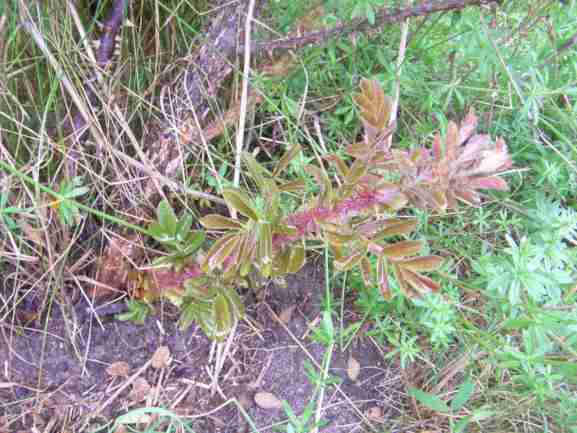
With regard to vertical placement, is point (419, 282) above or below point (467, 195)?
below

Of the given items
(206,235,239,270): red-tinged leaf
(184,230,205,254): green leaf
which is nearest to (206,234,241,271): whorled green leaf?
(206,235,239,270): red-tinged leaf

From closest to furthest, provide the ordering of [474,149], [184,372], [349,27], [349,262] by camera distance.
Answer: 1. [474,149]
2. [349,262]
3. [349,27]
4. [184,372]

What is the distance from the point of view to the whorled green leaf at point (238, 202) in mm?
881

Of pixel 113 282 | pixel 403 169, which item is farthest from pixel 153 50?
pixel 403 169

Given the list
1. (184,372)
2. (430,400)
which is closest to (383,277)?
(430,400)

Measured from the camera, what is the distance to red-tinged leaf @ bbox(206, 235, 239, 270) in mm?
886

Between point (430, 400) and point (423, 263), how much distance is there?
515mm

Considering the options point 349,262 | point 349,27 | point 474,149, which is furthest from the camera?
point 349,27

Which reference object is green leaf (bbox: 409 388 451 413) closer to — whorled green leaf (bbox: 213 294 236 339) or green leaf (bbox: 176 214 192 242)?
whorled green leaf (bbox: 213 294 236 339)

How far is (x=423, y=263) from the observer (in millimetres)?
868

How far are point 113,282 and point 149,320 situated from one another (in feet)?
0.43

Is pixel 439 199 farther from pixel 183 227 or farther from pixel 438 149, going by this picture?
pixel 183 227

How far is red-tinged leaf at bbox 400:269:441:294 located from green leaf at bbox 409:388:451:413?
0.47 m

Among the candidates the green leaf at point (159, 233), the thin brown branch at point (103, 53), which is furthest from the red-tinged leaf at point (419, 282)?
the thin brown branch at point (103, 53)
